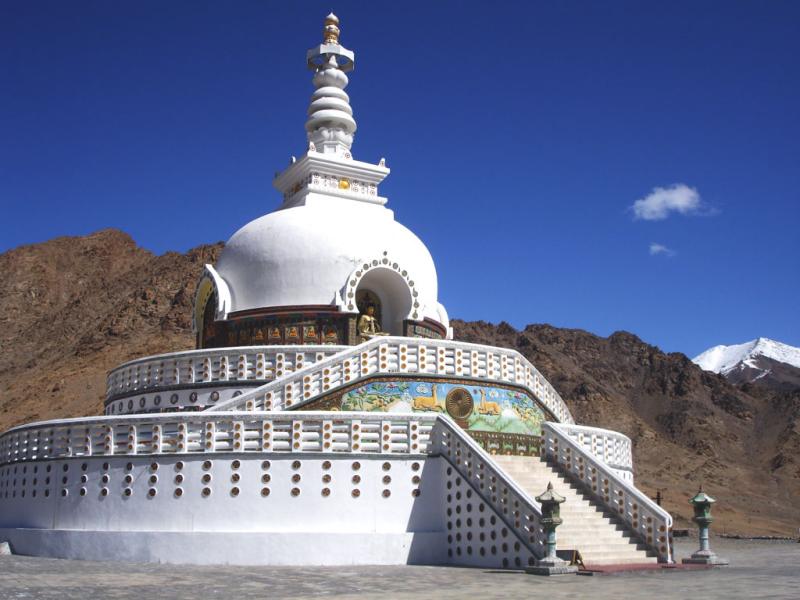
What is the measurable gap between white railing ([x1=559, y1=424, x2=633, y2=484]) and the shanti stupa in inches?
2.5

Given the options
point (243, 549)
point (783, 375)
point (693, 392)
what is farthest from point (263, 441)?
point (783, 375)

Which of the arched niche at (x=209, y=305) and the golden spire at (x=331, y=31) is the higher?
the golden spire at (x=331, y=31)

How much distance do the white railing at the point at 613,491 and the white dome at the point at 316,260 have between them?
19.4 feet

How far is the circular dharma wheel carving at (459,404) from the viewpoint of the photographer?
61.6ft

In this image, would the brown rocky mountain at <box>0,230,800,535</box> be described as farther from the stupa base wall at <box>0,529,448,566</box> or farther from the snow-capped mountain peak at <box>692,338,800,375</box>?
the snow-capped mountain peak at <box>692,338,800,375</box>

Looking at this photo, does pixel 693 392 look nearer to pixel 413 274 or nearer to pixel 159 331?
pixel 159 331

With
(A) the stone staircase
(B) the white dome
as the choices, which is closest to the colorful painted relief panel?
(A) the stone staircase

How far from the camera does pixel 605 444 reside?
67.0ft

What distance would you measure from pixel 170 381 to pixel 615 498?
985 cm

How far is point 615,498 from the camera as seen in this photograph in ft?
53.6

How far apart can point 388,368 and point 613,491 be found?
491 cm

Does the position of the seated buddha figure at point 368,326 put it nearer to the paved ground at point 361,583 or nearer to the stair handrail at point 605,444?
the stair handrail at point 605,444

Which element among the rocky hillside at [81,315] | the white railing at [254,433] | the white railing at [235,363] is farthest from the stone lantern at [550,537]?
the rocky hillside at [81,315]

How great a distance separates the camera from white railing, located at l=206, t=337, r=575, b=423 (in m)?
17.7
